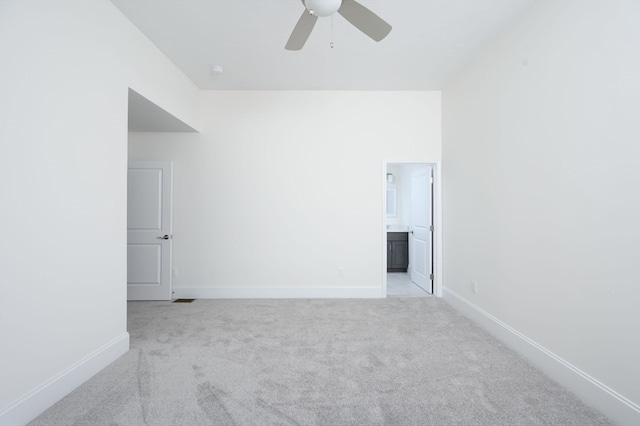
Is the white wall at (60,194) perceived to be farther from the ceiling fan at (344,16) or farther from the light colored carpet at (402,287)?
the light colored carpet at (402,287)

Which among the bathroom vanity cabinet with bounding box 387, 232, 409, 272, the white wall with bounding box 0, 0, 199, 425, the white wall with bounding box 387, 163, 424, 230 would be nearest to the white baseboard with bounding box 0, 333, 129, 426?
the white wall with bounding box 0, 0, 199, 425

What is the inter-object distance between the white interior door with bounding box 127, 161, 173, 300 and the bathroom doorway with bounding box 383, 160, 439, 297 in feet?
10.0

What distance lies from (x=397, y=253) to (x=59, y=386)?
5.12m

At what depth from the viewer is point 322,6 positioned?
1809 millimetres

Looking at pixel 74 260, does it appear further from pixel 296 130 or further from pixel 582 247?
pixel 582 247

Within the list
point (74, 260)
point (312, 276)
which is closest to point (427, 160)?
point (312, 276)

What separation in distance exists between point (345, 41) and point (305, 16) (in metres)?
1.08

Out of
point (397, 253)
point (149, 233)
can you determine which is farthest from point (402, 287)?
point (149, 233)

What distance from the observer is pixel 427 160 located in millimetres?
4188

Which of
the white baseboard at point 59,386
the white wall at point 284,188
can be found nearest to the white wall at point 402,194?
the white wall at point 284,188

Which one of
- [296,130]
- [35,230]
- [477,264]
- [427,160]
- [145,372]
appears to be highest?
[296,130]

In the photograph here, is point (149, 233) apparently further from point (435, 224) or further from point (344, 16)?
point (435, 224)

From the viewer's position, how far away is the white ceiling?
2404mm

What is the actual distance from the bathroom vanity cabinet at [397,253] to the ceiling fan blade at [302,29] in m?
4.30
